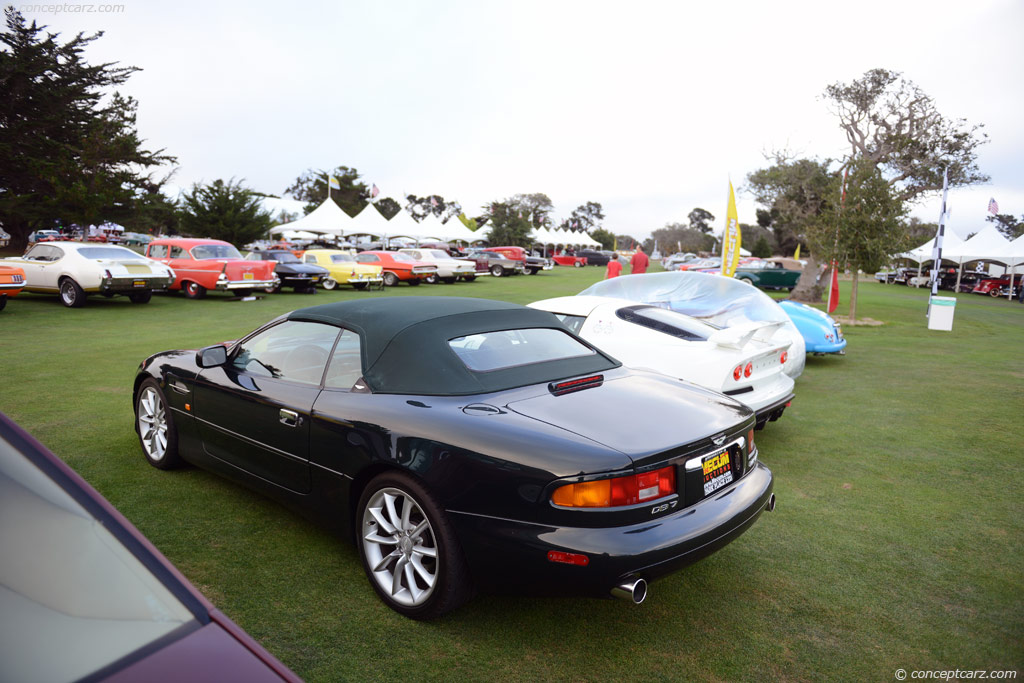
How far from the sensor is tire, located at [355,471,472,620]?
2801 millimetres

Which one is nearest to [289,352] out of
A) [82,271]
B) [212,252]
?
[82,271]

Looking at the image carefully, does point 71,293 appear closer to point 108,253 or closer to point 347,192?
point 108,253

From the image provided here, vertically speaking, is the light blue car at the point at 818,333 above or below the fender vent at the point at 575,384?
below

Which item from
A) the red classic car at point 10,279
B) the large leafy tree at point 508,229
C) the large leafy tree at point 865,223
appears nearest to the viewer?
the red classic car at point 10,279

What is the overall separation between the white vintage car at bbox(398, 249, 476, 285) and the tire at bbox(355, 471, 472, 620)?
2411cm

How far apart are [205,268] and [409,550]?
16.7 m

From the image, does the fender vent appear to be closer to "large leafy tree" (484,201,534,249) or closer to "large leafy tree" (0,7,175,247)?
"large leafy tree" (0,7,175,247)

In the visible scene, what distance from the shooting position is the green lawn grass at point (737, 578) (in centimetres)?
275

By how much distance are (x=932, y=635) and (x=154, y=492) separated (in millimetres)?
4537

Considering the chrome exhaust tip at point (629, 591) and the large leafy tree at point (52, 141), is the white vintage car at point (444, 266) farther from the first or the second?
the chrome exhaust tip at point (629, 591)

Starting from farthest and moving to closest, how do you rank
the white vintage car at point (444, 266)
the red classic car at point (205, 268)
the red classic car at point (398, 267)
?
the white vintage car at point (444, 266) < the red classic car at point (398, 267) < the red classic car at point (205, 268)

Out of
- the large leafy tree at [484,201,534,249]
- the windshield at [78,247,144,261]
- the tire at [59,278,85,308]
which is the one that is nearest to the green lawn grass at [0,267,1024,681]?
the tire at [59,278,85,308]

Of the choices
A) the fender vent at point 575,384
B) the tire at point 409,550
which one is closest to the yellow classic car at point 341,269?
the fender vent at point 575,384

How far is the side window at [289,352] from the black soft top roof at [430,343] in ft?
0.24
